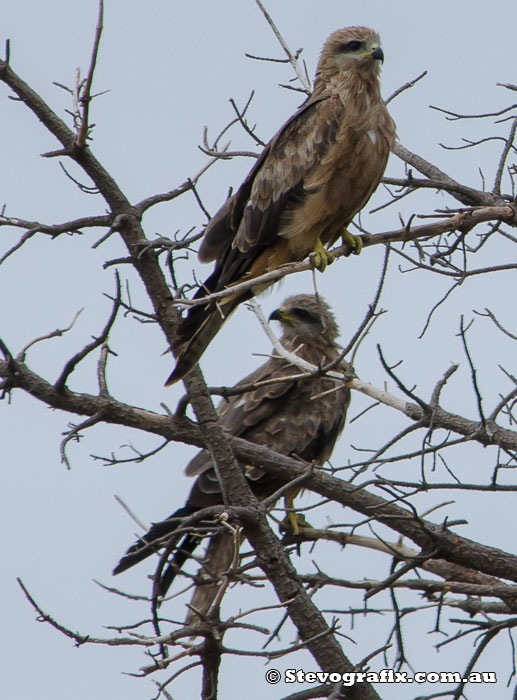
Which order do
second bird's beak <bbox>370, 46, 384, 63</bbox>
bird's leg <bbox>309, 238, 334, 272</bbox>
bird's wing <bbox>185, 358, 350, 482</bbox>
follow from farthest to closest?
1. bird's wing <bbox>185, 358, 350, 482</bbox>
2. second bird's beak <bbox>370, 46, 384, 63</bbox>
3. bird's leg <bbox>309, 238, 334, 272</bbox>

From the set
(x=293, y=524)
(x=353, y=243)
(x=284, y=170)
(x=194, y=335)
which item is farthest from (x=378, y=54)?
(x=293, y=524)

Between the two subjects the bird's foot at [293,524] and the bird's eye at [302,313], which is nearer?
the bird's foot at [293,524]

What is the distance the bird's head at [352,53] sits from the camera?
18.9 feet

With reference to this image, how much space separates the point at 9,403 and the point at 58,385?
0.84 ft

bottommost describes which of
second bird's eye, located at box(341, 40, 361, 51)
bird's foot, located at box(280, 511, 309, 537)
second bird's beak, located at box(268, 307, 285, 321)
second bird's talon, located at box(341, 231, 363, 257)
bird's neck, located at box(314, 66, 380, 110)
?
bird's foot, located at box(280, 511, 309, 537)

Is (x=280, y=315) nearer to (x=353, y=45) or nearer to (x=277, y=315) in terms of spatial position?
(x=277, y=315)

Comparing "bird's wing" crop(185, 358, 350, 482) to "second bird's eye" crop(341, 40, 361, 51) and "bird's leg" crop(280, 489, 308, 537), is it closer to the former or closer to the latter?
"bird's leg" crop(280, 489, 308, 537)

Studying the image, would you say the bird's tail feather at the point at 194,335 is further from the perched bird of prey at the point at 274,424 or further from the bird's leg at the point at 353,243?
the perched bird of prey at the point at 274,424

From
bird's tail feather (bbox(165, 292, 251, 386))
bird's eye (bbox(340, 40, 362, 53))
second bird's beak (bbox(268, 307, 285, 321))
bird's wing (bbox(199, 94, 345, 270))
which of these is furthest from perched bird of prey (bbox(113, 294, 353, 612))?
bird's eye (bbox(340, 40, 362, 53))

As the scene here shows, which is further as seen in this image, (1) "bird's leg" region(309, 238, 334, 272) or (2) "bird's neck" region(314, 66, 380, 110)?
(2) "bird's neck" region(314, 66, 380, 110)

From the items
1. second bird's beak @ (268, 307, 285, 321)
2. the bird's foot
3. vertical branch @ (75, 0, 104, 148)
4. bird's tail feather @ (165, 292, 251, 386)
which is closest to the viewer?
vertical branch @ (75, 0, 104, 148)

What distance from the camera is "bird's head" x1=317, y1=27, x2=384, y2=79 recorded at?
575cm

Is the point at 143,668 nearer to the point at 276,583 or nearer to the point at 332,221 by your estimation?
the point at 276,583

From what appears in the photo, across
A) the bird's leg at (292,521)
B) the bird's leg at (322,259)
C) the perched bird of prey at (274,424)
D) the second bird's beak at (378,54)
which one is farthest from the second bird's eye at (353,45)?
the bird's leg at (292,521)
